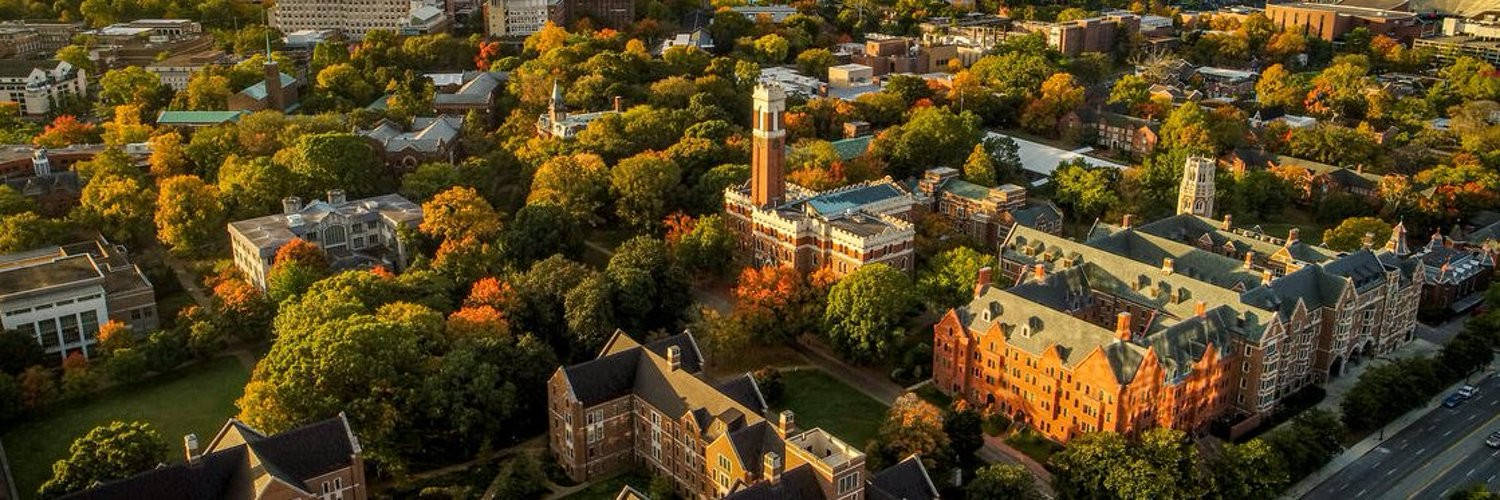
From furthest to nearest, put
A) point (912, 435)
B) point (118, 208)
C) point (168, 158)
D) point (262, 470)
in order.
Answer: point (168, 158) → point (118, 208) → point (912, 435) → point (262, 470)

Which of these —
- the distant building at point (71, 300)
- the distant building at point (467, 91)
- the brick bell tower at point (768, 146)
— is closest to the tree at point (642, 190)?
the brick bell tower at point (768, 146)

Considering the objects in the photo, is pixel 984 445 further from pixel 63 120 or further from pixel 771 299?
pixel 63 120

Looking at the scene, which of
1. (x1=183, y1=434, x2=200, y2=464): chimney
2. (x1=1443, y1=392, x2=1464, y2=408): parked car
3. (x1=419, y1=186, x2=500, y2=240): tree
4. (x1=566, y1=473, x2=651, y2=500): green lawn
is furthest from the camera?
(x1=419, y1=186, x2=500, y2=240): tree

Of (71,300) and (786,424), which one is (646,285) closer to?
(786,424)

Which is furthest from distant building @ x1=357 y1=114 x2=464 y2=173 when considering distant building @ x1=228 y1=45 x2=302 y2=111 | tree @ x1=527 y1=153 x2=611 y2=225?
tree @ x1=527 y1=153 x2=611 y2=225

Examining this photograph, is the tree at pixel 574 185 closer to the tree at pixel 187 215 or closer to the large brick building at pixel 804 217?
the large brick building at pixel 804 217

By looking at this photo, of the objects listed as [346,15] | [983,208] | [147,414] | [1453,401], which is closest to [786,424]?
[147,414]

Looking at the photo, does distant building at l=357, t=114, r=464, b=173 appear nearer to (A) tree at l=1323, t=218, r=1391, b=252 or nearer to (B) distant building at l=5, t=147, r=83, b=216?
(B) distant building at l=5, t=147, r=83, b=216

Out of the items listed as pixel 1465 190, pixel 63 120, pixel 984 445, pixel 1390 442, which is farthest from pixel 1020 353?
pixel 63 120
